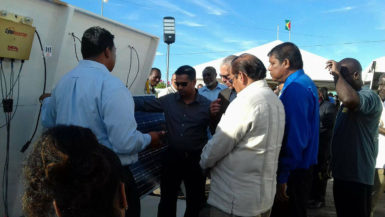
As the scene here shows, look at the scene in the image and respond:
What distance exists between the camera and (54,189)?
0.82m

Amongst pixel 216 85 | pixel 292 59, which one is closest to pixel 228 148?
pixel 292 59

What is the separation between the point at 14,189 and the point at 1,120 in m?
0.60

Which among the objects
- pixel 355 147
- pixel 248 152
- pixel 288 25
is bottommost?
pixel 355 147

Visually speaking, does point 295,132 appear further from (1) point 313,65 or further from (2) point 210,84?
(1) point 313,65

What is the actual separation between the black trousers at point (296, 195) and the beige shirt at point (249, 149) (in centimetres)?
42

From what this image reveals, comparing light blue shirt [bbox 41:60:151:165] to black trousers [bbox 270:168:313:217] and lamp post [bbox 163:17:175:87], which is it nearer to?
black trousers [bbox 270:168:313:217]

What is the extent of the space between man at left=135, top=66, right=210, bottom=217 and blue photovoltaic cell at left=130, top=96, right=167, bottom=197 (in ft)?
0.29

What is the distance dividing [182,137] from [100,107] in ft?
4.36

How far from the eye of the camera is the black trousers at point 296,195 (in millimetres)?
2342

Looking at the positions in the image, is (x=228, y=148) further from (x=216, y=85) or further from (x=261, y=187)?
(x=216, y=85)

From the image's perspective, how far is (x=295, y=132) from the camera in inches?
85.0

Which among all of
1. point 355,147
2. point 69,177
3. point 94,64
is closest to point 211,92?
point 355,147

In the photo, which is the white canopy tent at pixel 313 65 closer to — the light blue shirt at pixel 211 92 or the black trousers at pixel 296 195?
the light blue shirt at pixel 211 92

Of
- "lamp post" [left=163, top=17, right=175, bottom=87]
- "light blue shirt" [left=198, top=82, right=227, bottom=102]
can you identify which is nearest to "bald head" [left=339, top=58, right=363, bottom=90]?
"light blue shirt" [left=198, top=82, right=227, bottom=102]
